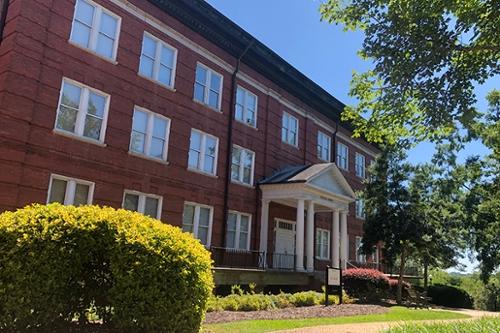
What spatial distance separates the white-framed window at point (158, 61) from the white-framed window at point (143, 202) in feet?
15.4

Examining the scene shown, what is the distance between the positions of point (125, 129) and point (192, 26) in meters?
6.17

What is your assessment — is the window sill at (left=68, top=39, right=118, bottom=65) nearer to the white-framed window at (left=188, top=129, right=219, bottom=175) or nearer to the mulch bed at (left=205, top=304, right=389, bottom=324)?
the white-framed window at (left=188, top=129, right=219, bottom=175)

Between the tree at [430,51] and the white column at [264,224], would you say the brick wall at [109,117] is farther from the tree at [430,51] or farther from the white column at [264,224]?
the tree at [430,51]

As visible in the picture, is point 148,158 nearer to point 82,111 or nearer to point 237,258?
point 82,111

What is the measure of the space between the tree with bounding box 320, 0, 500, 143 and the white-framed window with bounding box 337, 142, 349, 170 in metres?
20.4

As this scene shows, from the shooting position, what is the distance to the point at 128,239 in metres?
7.03

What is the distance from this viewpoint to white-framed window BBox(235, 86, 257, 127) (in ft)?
75.5

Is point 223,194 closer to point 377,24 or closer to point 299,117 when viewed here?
point 299,117

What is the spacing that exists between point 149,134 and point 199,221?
4.48 m

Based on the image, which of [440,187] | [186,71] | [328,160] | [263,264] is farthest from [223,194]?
[440,187]

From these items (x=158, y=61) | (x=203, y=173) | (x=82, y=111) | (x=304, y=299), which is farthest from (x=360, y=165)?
(x=82, y=111)

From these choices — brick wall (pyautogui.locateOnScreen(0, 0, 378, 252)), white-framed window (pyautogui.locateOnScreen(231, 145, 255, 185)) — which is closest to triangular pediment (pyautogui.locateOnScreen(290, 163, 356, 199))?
white-framed window (pyautogui.locateOnScreen(231, 145, 255, 185))

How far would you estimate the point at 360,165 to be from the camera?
35.5m

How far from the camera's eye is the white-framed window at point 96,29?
15648 millimetres
